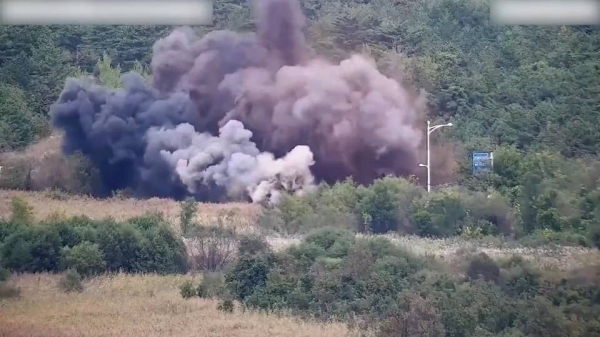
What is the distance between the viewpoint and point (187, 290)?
1492cm

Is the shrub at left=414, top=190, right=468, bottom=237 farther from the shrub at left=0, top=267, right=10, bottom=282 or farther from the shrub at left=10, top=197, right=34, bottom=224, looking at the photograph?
the shrub at left=0, top=267, right=10, bottom=282

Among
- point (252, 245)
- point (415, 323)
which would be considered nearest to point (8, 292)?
point (252, 245)

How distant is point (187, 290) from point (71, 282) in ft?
6.29

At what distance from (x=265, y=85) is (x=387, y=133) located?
4.12 meters

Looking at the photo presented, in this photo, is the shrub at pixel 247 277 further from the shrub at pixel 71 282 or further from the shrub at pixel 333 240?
the shrub at pixel 71 282

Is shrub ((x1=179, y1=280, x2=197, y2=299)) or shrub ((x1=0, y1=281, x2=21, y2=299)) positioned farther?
shrub ((x1=0, y1=281, x2=21, y2=299))

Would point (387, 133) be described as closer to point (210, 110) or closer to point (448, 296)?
point (210, 110)

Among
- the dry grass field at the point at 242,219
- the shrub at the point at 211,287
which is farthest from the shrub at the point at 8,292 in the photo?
the dry grass field at the point at 242,219

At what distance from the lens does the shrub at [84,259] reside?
627 inches

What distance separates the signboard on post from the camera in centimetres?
2419

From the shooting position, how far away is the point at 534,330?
12742 mm

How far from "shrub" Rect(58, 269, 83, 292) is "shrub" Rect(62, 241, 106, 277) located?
0.36m

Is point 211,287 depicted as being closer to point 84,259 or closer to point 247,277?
point 247,277

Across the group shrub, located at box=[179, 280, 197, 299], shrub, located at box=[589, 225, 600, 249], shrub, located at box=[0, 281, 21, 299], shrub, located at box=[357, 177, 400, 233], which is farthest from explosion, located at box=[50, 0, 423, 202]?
shrub, located at box=[0, 281, 21, 299]
